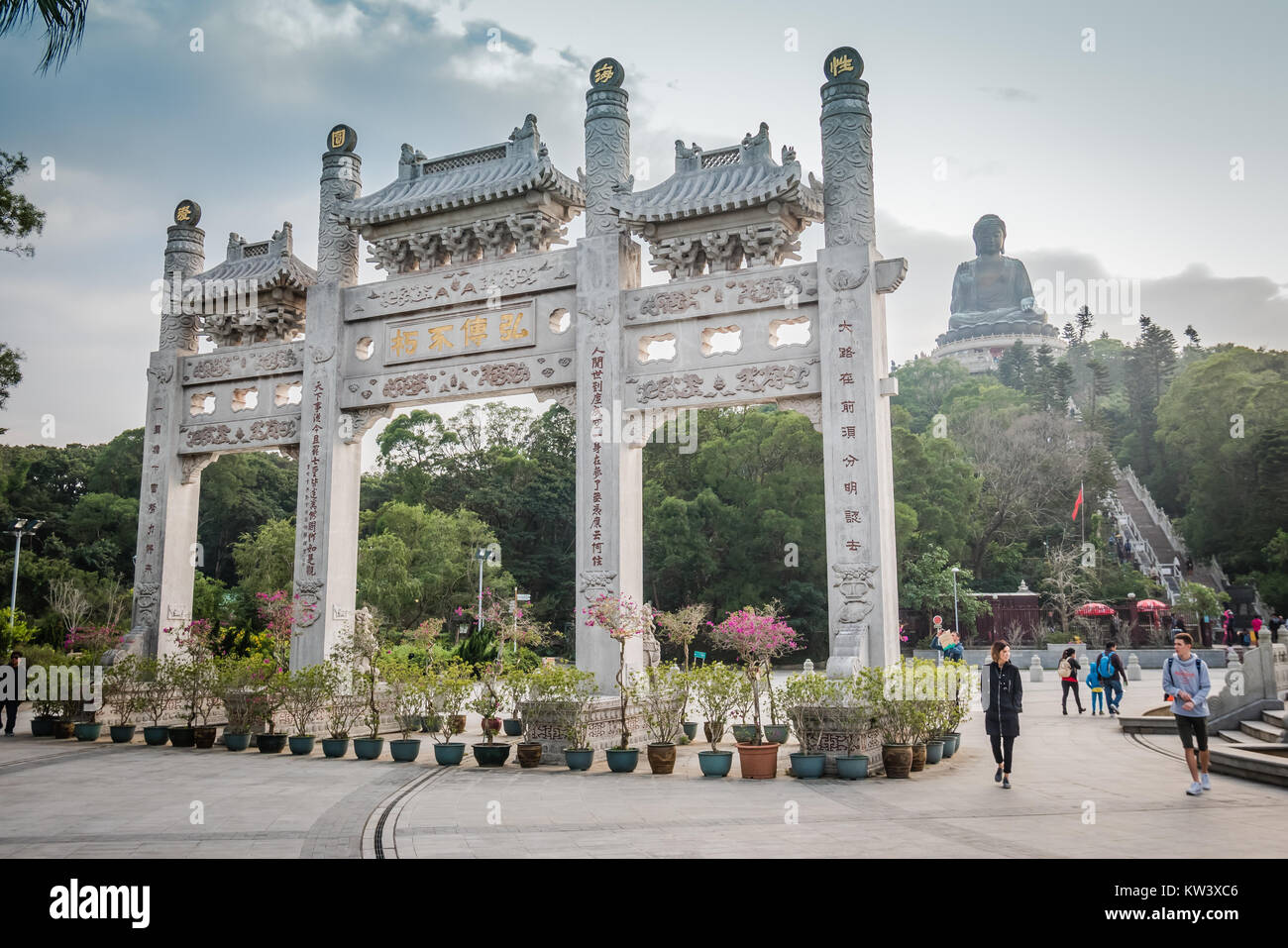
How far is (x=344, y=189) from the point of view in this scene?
1216cm

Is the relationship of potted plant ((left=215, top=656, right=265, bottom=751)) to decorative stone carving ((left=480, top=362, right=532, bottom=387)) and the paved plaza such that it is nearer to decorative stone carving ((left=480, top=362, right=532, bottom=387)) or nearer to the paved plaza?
the paved plaza

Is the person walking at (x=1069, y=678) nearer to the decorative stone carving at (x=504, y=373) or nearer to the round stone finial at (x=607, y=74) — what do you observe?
the decorative stone carving at (x=504, y=373)

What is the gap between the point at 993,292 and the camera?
64.4 meters

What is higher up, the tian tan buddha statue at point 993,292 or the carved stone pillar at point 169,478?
the tian tan buddha statue at point 993,292

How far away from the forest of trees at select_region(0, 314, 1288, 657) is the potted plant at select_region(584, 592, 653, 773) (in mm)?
17647

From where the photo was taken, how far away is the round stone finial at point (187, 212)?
43.3 ft

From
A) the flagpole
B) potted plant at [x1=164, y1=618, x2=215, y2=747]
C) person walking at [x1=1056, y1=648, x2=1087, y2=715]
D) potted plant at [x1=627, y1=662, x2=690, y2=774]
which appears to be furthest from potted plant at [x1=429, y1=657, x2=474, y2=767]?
the flagpole

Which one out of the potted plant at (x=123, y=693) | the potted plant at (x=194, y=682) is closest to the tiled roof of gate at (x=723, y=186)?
the potted plant at (x=194, y=682)

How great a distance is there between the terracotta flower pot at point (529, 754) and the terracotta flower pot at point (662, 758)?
1.20 meters

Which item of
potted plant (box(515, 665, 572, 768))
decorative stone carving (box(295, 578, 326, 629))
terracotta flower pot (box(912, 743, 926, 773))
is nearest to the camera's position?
terracotta flower pot (box(912, 743, 926, 773))

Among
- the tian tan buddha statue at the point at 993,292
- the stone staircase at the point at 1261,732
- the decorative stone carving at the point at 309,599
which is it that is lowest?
the stone staircase at the point at 1261,732

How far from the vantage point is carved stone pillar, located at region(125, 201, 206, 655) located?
484 inches
